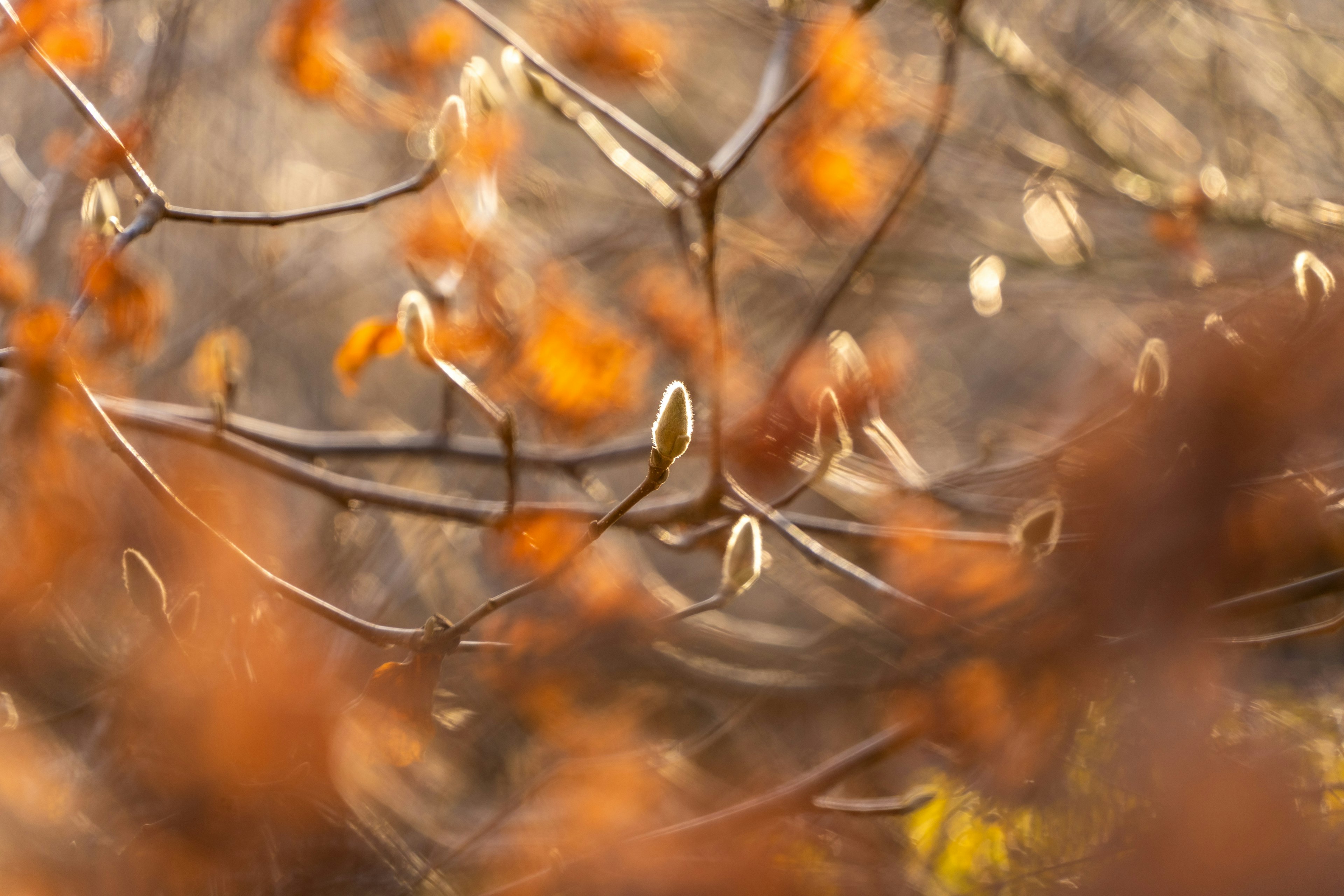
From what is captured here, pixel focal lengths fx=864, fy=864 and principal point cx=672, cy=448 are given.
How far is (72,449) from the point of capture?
1672 millimetres

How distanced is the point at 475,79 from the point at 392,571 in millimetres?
1401

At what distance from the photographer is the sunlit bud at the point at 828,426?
988 mm

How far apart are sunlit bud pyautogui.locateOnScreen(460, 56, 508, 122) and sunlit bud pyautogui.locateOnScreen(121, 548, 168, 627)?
584mm

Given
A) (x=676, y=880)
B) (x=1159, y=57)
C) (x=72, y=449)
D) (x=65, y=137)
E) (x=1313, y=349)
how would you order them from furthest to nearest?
(x=1159, y=57) < (x=65, y=137) < (x=72, y=449) < (x=676, y=880) < (x=1313, y=349)

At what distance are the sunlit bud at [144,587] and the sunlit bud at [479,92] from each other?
58 cm

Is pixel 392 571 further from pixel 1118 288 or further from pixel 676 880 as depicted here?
pixel 1118 288

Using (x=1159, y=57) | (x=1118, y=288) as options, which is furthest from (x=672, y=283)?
(x=1159, y=57)

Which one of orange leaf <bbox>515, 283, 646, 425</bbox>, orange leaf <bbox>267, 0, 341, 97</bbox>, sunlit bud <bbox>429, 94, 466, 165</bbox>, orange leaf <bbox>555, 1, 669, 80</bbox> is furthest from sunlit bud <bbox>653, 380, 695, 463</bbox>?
orange leaf <bbox>555, 1, 669, 80</bbox>

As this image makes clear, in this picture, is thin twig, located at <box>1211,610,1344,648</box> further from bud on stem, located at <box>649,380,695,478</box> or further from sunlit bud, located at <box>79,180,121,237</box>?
sunlit bud, located at <box>79,180,121,237</box>

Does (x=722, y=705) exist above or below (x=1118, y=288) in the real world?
below

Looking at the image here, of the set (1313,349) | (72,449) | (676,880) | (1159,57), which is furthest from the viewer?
(1159,57)

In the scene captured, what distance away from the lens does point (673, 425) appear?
571 mm

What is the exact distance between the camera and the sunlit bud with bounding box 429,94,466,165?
0.89m

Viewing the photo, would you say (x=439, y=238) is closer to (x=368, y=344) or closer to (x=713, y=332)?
(x=368, y=344)
